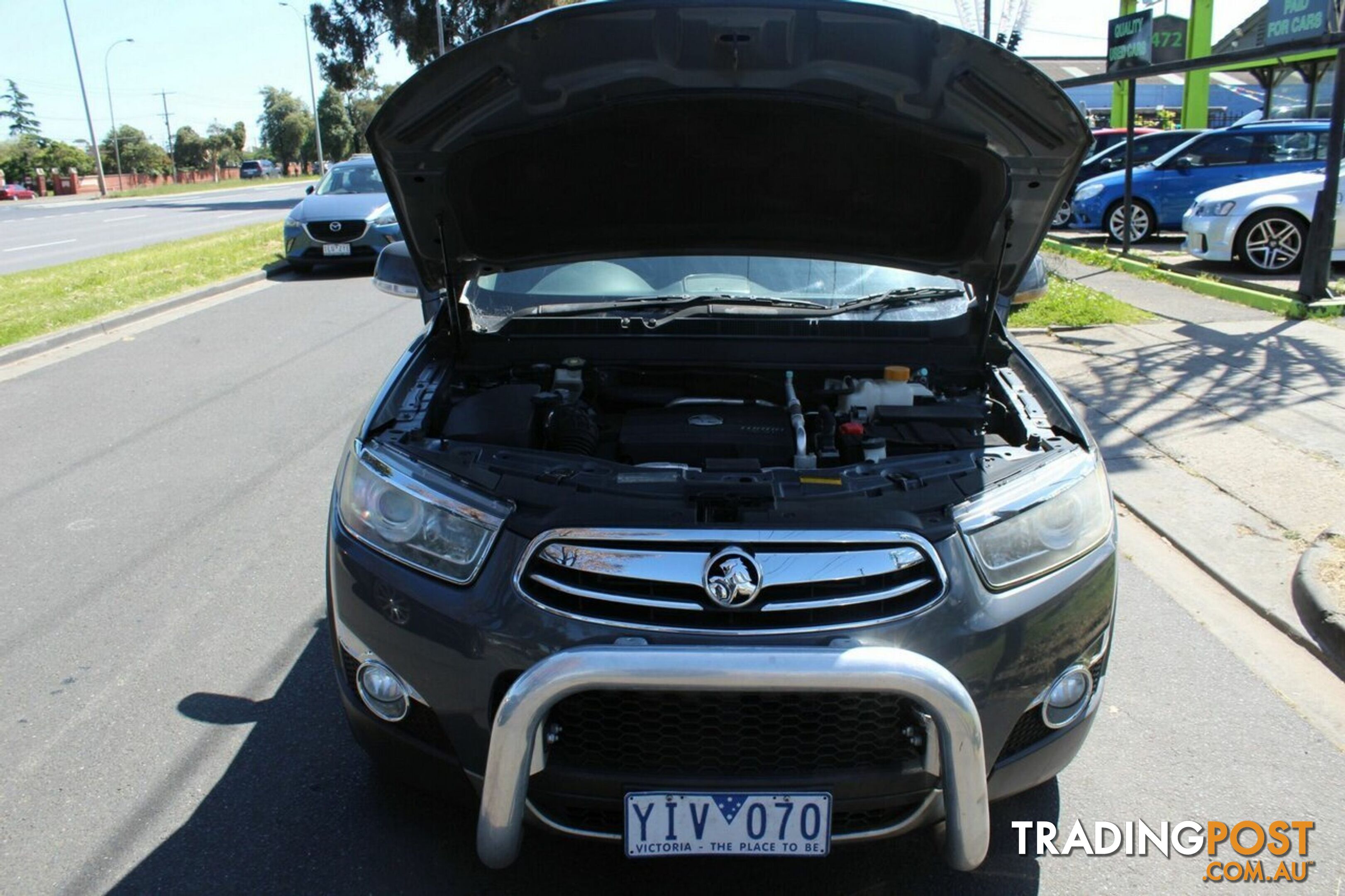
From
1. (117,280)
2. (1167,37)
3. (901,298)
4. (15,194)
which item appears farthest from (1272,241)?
(15,194)

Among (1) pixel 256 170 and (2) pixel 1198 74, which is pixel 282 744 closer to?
(2) pixel 1198 74

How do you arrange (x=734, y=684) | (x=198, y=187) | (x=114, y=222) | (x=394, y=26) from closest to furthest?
1. (x=734, y=684)
2. (x=114, y=222)
3. (x=394, y=26)
4. (x=198, y=187)

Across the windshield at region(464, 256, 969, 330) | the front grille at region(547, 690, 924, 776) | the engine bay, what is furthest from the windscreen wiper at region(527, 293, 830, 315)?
the front grille at region(547, 690, 924, 776)

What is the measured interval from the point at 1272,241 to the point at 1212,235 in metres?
0.59

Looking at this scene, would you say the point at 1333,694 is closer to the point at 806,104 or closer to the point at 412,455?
the point at 806,104

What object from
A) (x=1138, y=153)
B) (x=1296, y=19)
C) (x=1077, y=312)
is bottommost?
(x=1077, y=312)

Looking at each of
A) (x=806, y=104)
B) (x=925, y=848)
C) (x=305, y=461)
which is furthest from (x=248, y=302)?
(x=925, y=848)

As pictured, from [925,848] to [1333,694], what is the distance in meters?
1.75

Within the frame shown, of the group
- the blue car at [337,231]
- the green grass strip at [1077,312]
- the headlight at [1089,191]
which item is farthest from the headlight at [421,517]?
the headlight at [1089,191]

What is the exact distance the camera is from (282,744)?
3189 mm

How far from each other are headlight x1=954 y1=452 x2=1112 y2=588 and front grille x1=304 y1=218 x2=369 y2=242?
42.9 ft

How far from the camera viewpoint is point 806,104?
122 inches

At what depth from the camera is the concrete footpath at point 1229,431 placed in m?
4.52

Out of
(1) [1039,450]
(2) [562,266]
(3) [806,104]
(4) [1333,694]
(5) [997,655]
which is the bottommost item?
(4) [1333,694]
